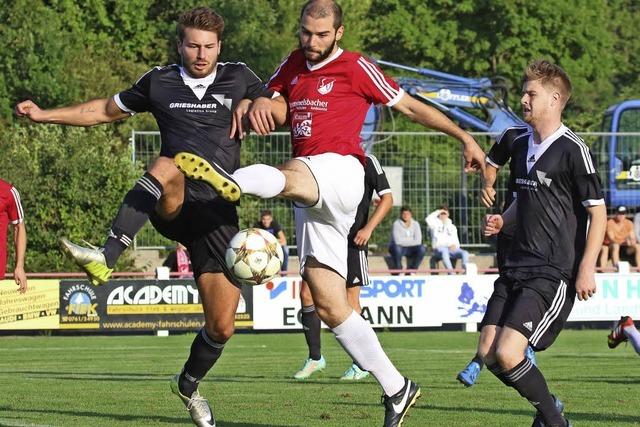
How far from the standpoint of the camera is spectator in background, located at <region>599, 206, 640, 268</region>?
26.8m

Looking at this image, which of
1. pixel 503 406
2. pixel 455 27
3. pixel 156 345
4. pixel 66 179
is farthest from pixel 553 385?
pixel 455 27

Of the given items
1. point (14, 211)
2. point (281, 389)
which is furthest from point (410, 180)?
point (281, 389)

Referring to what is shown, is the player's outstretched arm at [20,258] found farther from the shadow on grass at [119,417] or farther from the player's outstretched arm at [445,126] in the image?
the player's outstretched arm at [445,126]

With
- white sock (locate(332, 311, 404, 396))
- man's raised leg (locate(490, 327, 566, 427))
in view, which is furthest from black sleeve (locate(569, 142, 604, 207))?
white sock (locate(332, 311, 404, 396))

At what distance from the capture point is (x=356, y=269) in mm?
12656

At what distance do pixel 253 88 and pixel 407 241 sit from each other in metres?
17.7

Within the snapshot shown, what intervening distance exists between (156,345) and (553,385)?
9.00 meters

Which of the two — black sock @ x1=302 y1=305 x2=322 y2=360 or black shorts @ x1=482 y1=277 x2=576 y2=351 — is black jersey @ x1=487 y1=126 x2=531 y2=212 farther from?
black sock @ x1=302 y1=305 x2=322 y2=360

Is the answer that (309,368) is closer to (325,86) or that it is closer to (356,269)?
(356,269)

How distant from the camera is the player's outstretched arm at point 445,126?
795 cm

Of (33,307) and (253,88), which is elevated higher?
(253,88)

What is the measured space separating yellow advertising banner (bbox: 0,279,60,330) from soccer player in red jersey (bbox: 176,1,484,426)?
1488 cm

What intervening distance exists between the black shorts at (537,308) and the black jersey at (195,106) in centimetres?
199

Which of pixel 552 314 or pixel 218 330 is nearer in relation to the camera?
pixel 552 314
